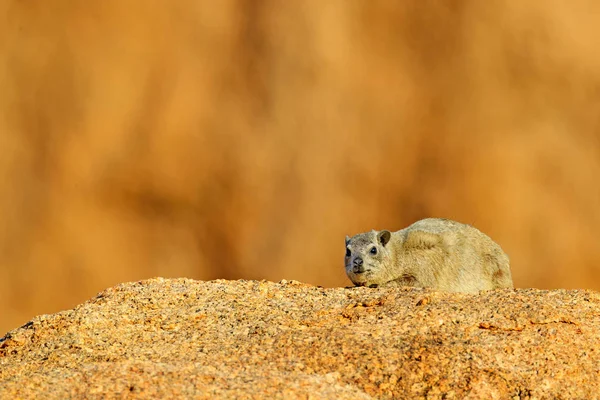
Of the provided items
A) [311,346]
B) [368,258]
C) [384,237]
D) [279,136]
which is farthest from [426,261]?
[279,136]

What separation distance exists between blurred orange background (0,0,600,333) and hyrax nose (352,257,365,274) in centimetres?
362

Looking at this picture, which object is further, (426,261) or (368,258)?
(426,261)

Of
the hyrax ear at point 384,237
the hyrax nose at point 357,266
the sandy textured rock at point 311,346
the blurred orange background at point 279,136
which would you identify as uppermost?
the blurred orange background at point 279,136

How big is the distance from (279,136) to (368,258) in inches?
210

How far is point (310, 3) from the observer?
52.2ft

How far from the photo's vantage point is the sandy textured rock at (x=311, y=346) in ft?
20.9

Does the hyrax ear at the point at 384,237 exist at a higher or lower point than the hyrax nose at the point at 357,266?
higher

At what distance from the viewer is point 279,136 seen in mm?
15805

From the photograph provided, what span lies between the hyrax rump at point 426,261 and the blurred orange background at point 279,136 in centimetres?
338

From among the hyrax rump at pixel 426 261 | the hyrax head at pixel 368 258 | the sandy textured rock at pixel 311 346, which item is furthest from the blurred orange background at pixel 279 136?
the sandy textured rock at pixel 311 346

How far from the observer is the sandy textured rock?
20.9ft

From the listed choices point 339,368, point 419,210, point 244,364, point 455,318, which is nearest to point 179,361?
point 244,364

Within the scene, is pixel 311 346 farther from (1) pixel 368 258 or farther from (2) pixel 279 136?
(2) pixel 279 136

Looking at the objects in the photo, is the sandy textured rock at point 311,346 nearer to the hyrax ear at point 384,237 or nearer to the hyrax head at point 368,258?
the hyrax head at point 368,258
